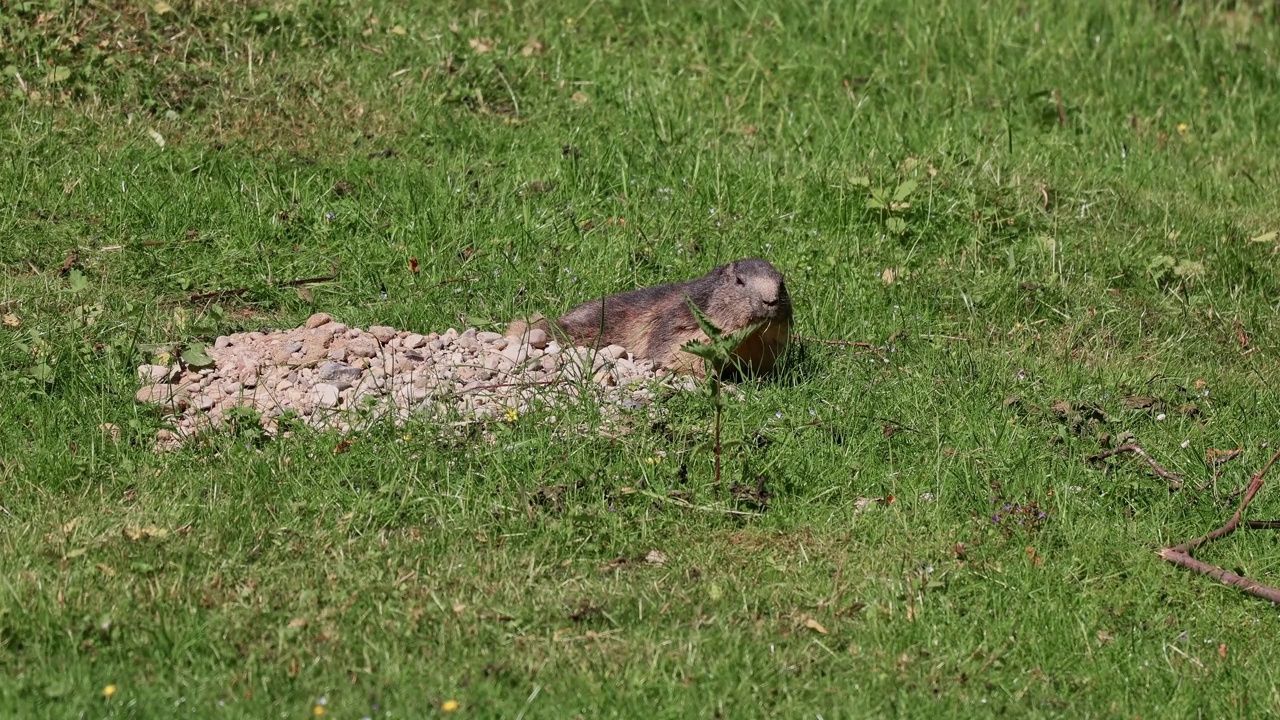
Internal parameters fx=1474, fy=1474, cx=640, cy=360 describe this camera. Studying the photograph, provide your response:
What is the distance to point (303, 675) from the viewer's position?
14.3 feet

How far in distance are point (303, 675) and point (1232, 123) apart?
7971 millimetres

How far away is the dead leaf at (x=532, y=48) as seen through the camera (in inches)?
379

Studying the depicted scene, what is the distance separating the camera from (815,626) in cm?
488

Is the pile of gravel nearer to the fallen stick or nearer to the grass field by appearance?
the grass field

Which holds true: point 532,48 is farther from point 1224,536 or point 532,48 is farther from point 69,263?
point 1224,536

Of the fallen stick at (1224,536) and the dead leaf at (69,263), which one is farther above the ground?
the fallen stick at (1224,536)

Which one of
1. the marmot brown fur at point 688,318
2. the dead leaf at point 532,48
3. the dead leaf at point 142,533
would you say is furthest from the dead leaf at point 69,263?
the dead leaf at point 532,48

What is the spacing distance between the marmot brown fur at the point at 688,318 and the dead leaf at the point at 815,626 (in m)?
1.62

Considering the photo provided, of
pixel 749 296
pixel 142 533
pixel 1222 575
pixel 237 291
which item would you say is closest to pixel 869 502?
pixel 749 296

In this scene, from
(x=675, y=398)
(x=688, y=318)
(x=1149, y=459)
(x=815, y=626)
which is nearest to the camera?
(x=815, y=626)

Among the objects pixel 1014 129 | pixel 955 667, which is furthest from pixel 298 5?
pixel 955 667

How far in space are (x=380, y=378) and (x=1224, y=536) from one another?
3380mm

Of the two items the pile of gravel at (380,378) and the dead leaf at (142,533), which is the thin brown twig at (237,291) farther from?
the dead leaf at (142,533)

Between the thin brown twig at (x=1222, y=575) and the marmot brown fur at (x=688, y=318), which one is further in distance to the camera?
the marmot brown fur at (x=688, y=318)
